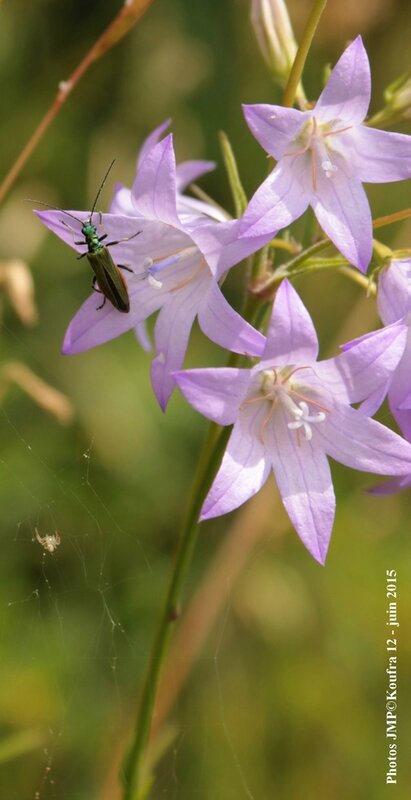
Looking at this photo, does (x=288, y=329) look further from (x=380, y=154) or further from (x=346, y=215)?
(x=380, y=154)

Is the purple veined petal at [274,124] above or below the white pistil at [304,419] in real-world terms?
above

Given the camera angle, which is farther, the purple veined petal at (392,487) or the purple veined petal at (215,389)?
the purple veined petal at (392,487)

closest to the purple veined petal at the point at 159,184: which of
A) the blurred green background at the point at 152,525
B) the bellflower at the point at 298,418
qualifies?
the bellflower at the point at 298,418

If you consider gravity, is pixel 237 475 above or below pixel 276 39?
below

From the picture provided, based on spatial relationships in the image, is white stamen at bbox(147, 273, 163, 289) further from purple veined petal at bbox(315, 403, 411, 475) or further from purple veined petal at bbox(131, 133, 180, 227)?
purple veined petal at bbox(315, 403, 411, 475)

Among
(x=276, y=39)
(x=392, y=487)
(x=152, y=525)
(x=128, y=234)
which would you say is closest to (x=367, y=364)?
(x=392, y=487)

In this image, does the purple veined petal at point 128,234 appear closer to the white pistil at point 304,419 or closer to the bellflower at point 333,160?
the bellflower at point 333,160
